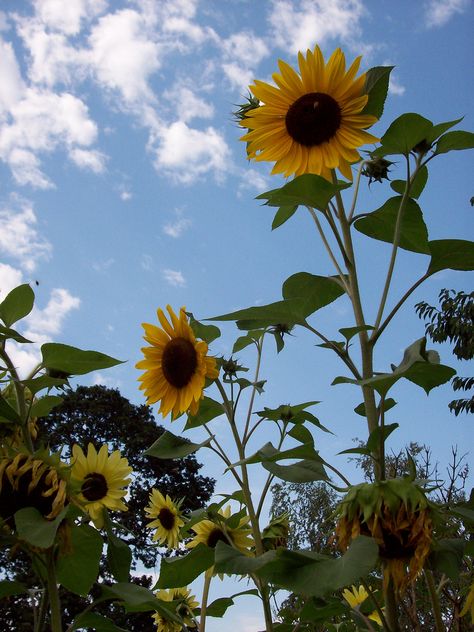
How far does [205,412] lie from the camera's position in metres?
1.50

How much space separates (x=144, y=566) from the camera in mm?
11273

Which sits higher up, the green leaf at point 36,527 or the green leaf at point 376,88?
the green leaf at point 376,88

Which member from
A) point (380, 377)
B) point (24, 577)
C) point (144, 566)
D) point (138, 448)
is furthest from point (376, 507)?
point (144, 566)

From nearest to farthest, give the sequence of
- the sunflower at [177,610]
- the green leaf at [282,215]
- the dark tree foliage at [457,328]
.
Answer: the green leaf at [282,215] → the sunflower at [177,610] → the dark tree foliage at [457,328]

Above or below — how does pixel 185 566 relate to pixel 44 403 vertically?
below

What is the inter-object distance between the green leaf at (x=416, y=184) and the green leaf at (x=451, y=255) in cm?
14

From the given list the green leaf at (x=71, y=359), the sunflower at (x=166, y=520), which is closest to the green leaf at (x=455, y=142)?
the green leaf at (x=71, y=359)

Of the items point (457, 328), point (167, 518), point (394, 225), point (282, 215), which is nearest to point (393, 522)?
point (394, 225)

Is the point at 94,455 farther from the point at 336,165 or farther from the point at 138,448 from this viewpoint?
the point at 138,448

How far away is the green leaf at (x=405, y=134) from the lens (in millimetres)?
1086

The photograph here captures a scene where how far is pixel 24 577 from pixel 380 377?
29.4ft

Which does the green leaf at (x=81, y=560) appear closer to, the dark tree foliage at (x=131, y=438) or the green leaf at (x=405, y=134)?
the green leaf at (x=405, y=134)

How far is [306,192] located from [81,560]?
66cm

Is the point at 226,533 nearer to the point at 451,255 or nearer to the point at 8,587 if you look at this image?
the point at 8,587
